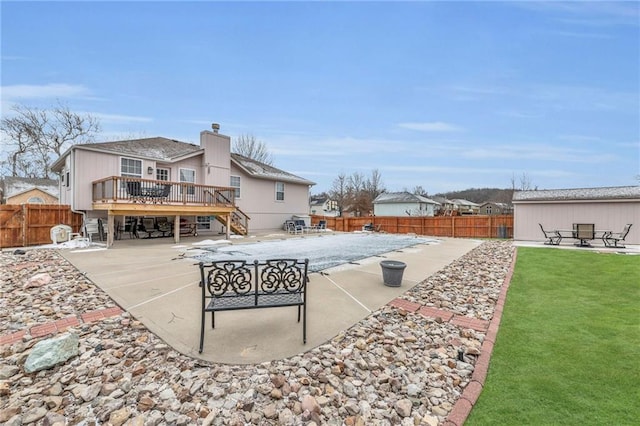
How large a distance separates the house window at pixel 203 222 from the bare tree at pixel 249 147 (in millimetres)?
19096

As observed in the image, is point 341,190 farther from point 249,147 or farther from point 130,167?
point 130,167

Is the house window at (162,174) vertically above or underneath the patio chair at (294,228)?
above

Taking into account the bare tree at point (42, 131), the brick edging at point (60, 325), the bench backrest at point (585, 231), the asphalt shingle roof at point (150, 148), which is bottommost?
the brick edging at point (60, 325)

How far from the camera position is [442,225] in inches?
833

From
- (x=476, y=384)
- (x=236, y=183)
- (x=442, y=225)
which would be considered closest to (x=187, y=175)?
(x=236, y=183)

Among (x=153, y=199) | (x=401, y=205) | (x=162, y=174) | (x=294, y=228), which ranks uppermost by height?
(x=162, y=174)

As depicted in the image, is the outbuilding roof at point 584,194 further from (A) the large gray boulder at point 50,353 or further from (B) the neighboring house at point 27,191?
(B) the neighboring house at point 27,191

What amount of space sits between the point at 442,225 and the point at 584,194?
8.08m

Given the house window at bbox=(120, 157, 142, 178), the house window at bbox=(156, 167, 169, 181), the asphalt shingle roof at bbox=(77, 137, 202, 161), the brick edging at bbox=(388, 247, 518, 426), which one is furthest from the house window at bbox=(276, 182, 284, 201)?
the brick edging at bbox=(388, 247, 518, 426)

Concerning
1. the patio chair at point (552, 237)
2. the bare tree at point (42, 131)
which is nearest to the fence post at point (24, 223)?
the bare tree at point (42, 131)

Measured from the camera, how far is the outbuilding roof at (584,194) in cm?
1432

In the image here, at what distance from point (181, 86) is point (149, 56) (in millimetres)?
3188

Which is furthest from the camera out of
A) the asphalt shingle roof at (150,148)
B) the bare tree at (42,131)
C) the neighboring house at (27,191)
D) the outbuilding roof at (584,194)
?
the neighboring house at (27,191)

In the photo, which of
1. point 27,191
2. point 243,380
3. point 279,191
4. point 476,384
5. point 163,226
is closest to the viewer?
point 243,380
